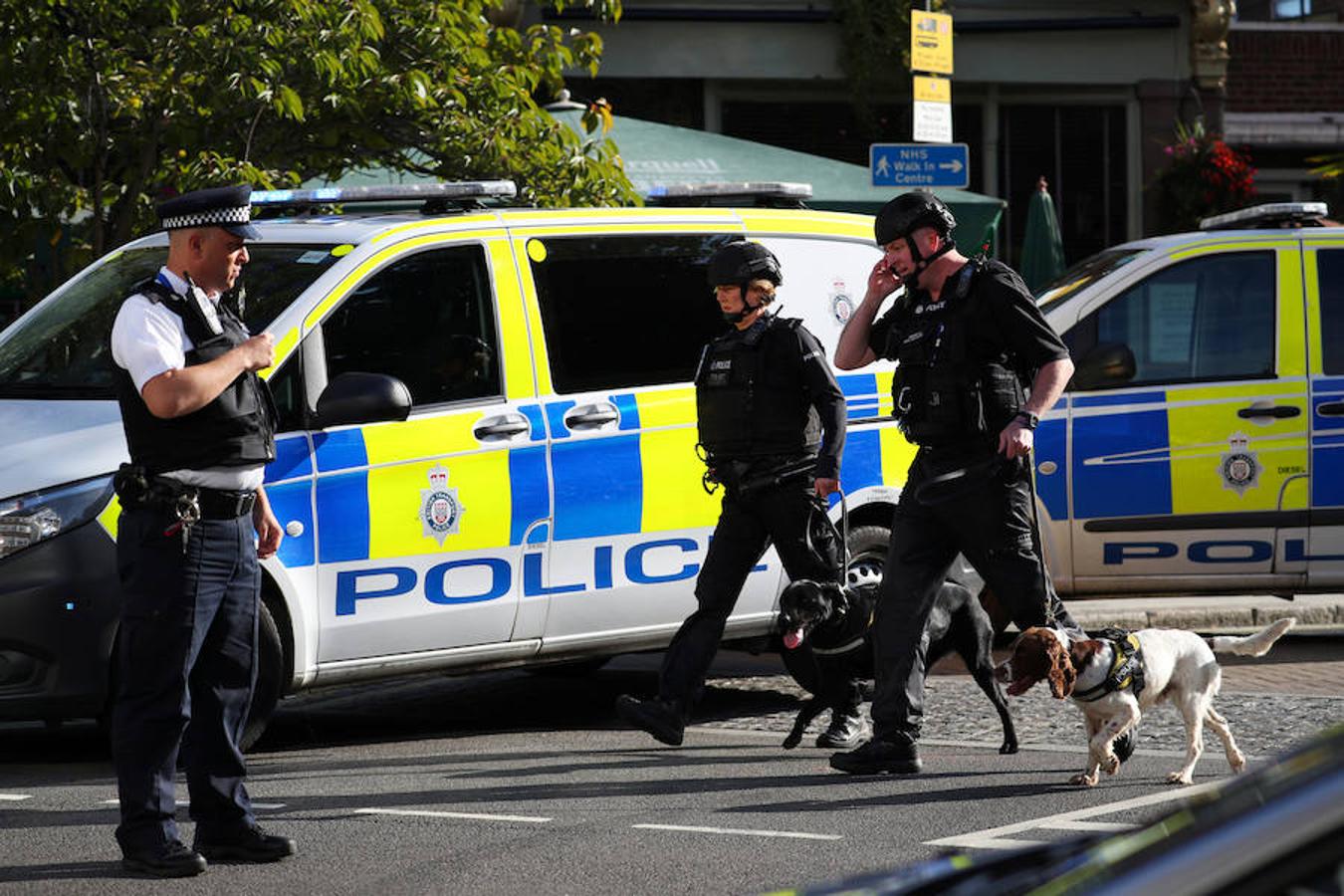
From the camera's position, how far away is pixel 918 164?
13.4m

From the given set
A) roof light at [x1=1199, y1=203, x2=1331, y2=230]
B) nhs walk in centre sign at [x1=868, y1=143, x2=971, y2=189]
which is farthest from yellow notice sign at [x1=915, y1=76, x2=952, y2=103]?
roof light at [x1=1199, y1=203, x2=1331, y2=230]

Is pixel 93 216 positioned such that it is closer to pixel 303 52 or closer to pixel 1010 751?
pixel 303 52

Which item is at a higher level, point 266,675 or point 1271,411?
point 1271,411

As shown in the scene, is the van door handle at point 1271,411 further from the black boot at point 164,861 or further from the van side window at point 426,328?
the black boot at point 164,861

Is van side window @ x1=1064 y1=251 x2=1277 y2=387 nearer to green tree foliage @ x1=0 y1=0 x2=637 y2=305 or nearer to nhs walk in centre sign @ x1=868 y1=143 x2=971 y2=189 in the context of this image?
green tree foliage @ x1=0 y1=0 x2=637 y2=305

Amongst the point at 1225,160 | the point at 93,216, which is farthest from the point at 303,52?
the point at 1225,160

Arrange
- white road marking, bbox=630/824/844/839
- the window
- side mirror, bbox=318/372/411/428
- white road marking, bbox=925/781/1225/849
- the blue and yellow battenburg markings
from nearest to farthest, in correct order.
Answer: white road marking, bbox=925/781/1225/849, white road marking, bbox=630/824/844/839, side mirror, bbox=318/372/411/428, the blue and yellow battenburg markings, the window

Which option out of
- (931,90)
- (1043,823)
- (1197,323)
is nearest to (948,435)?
(1043,823)

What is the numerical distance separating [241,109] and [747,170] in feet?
15.3

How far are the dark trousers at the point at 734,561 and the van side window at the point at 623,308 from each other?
824 millimetres

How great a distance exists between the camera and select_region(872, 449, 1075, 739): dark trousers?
6438mm

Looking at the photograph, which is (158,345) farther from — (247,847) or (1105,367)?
(1105,367)

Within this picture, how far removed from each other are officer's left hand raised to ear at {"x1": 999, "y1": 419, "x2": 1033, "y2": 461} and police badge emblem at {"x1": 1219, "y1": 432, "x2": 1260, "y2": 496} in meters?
3.61

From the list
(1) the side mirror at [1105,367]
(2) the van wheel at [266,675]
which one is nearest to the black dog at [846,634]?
(2) the van wheel at [266,675]
